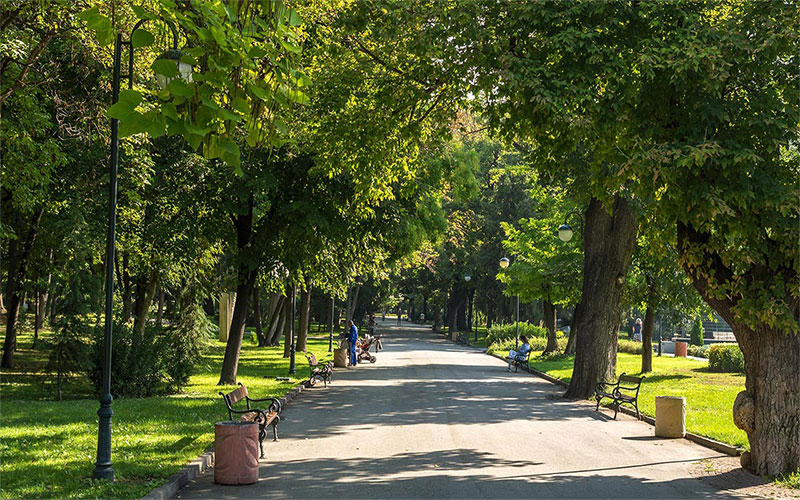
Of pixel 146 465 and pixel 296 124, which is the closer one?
pixel 146 465

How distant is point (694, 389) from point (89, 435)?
58.8 ft

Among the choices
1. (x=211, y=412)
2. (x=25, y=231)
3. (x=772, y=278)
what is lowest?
(x=211, y=412)

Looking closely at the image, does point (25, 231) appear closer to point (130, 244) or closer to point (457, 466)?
point (130, 244)

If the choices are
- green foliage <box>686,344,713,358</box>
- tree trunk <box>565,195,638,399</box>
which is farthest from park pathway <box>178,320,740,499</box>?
green foliage <box>686,344,713,358</box>

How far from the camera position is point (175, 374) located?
2158 cm

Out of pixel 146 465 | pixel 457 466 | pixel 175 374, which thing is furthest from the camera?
pixel 175 374

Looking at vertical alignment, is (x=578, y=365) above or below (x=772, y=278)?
below

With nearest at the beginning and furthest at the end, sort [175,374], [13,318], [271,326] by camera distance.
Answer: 1. [175,374]
2. [13,318]
3. [271,326]

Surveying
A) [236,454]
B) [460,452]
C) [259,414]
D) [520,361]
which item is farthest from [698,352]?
[236,454]

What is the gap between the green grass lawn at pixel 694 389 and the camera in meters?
15.3

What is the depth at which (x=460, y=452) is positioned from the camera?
12.7m

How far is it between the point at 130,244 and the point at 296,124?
7.95 m

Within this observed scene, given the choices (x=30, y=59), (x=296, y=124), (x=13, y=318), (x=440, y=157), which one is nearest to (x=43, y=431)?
(x=30, y=59)

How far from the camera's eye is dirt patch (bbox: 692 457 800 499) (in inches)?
398
